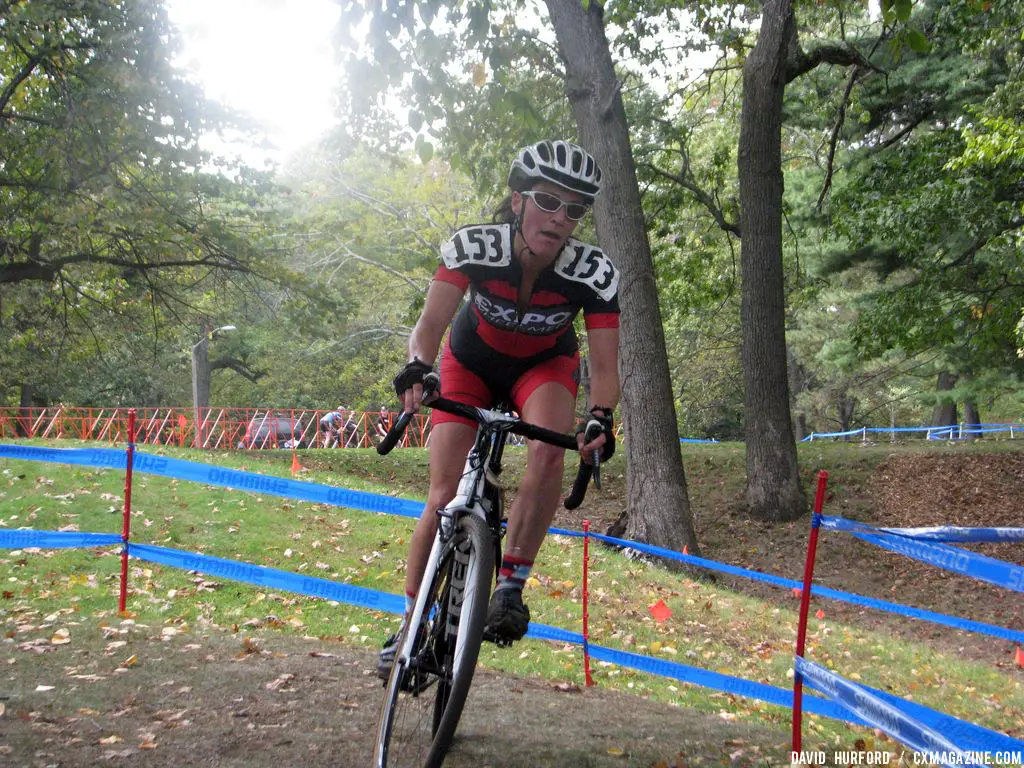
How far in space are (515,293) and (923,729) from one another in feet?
7.67

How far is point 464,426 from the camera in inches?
160

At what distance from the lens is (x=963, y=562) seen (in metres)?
3.19

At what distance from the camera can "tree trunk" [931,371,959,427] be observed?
35406 mm

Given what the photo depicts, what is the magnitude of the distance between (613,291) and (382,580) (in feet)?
20.1

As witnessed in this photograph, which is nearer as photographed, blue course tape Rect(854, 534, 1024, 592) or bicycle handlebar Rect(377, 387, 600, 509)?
blue course tape Rect(854, 534, 1024, 592)

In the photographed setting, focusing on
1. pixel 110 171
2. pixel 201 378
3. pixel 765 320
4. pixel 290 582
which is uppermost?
pixel 765 320

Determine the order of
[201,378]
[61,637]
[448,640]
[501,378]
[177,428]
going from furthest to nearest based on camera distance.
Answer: [177,428]
[201,378]
[61,637]
[501,378]
[448,640]

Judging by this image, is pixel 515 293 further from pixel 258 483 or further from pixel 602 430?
pixel 258 483

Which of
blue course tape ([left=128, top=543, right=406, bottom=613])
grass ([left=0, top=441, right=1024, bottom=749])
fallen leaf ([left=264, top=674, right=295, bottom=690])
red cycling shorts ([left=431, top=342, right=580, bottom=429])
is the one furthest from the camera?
grass ([left=0, top=441, right=1024, bottom=749])

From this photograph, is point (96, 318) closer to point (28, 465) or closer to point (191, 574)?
point (28, 465)

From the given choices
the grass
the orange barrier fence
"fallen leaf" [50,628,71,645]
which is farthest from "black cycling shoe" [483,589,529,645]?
the orange barrier fence

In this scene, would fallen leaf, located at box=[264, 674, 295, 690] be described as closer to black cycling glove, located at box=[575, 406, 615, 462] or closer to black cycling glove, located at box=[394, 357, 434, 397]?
black cycling glove, located at box=[394, 357, 434, 397]

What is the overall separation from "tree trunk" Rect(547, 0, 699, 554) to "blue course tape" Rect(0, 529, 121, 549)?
23.2 ft

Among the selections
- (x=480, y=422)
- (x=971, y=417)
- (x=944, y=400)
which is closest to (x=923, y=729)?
(x=480, y=422)
